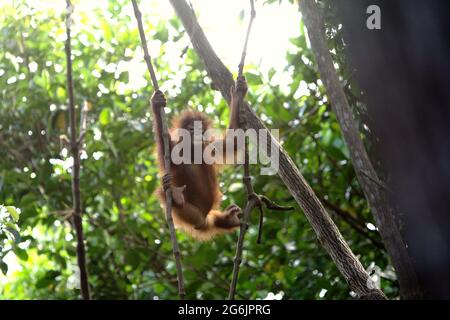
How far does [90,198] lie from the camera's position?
4.86 m

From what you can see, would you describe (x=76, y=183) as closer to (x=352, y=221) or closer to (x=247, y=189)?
(x=247, y=189)

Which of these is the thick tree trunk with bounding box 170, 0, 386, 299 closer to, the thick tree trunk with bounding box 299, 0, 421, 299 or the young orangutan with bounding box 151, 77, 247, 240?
the thick tree trunk with bounding box 299, 0, 421, 299

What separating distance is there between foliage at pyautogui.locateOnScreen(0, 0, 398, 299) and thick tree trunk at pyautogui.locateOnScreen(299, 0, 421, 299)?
1.39 meters

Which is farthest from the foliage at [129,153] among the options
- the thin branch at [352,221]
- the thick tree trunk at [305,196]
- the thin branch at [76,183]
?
the thick tree trunk at [305,196]

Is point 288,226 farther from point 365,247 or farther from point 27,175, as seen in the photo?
point 27,175

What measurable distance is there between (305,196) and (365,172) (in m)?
0.31

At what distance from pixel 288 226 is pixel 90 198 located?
155 centimetres

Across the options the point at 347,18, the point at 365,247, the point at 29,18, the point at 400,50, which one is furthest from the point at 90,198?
the point at 400,50

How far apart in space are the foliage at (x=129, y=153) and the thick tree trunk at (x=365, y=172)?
139 cm

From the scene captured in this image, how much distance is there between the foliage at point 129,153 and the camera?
4449 mm

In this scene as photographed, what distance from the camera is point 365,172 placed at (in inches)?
107

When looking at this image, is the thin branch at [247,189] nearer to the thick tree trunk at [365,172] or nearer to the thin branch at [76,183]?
the thick tree trunk at [365,172]

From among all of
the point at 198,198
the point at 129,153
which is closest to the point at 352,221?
the point at 198,198

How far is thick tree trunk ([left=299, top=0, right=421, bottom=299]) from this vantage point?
8.12ft
